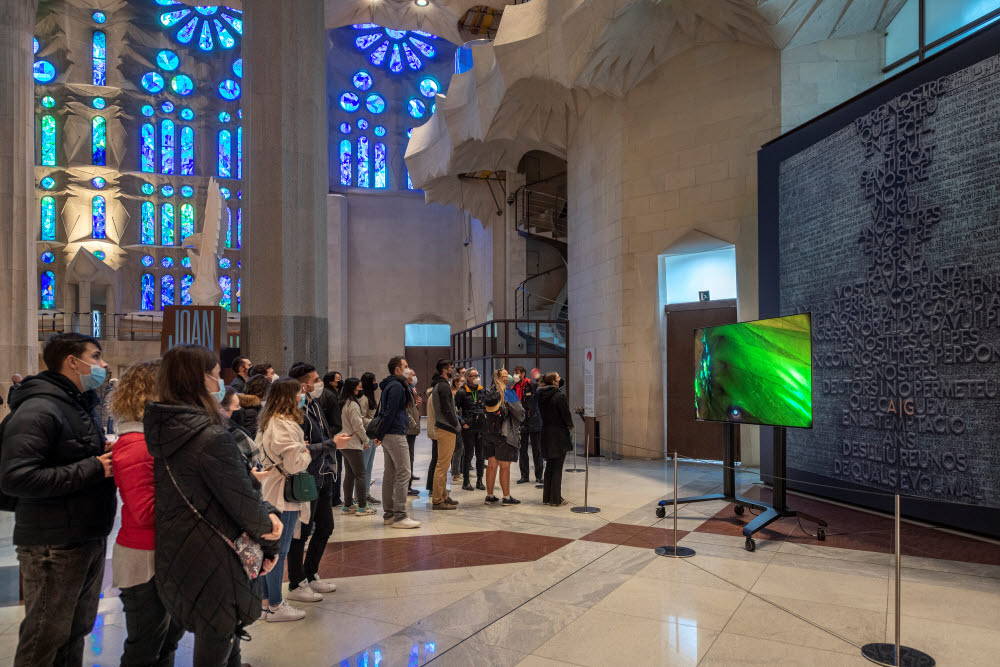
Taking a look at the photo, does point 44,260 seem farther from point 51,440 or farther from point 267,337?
point 51,440

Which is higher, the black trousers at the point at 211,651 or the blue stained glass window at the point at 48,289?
the blue stained glass window at the point at 48,289

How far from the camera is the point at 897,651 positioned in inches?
150

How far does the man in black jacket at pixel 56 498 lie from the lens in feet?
9.30

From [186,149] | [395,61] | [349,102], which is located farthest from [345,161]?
[186,149]

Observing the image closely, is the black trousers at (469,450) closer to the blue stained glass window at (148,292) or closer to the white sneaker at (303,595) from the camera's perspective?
the white sneaker at (303,595)

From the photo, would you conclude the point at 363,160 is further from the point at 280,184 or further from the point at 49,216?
the point at 280,184

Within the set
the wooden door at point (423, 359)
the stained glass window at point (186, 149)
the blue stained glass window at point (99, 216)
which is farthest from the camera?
the stained glass window at point (186, 149)

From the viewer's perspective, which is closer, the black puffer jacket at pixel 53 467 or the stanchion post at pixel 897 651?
the black puffer jacket at pixel 53 467

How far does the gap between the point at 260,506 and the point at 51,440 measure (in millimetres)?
963

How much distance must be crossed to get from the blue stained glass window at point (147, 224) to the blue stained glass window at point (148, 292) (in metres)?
1.75

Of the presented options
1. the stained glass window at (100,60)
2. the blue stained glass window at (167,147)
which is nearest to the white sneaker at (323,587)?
the blue stained glass window at (167,147)

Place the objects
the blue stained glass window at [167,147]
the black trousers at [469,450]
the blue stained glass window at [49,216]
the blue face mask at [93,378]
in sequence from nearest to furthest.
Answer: the blue face mask at [93,378] < the black trousers at [469,450] < the blue stained glass window at [49,216] < the blue stained glass window at [167,147]

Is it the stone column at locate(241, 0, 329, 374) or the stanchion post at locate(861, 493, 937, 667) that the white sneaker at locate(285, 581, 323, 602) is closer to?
the stanchion post at locate(861, 493, 937, 667)

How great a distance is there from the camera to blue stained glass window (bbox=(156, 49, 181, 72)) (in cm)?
3425
